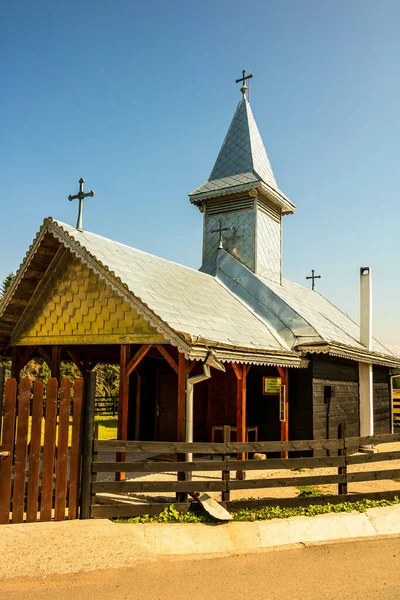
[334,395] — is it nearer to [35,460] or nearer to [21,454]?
[35,460]

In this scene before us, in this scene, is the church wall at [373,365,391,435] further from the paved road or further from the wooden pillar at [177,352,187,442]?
the paved road

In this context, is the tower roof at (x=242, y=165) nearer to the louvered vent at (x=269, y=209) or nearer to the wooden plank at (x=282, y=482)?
the louvered vent at (x=269, y=209)

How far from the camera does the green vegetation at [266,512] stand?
721 cm

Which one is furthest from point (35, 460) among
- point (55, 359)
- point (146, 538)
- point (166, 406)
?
point (166, 406)

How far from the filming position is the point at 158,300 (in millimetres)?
10359

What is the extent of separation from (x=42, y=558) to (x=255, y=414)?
9.48m

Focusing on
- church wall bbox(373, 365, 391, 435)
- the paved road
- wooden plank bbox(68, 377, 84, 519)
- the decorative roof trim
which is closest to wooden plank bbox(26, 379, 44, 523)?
wooden plank bbox(68, 377, 84, 519)

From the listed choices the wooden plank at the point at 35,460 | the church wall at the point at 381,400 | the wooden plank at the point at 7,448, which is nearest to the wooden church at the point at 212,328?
the church wall at the point at 381,400

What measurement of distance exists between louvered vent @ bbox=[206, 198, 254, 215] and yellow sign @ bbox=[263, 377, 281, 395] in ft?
25.6

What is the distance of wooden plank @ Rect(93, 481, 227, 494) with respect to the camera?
7.04 m

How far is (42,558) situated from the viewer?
569 centimetres

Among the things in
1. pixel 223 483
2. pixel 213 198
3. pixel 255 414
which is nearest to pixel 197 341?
pixel 223 483

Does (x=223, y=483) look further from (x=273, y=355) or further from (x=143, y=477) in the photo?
(x=273, y=355)

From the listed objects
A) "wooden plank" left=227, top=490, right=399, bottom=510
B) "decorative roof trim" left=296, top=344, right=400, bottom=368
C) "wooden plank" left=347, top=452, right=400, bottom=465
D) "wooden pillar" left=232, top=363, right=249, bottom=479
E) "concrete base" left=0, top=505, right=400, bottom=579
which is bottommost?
"concrete base" left=0, top=505, right=400, bottom=579
